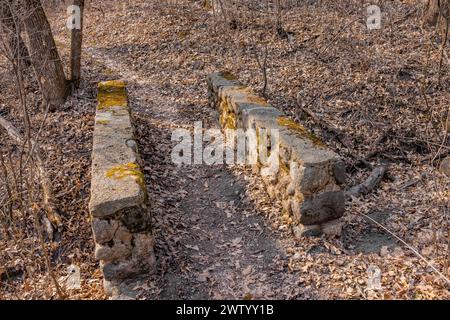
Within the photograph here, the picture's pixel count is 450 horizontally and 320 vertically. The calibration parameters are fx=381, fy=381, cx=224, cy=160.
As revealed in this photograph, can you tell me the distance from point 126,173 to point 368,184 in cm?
Result: 341

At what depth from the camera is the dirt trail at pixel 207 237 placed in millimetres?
3893

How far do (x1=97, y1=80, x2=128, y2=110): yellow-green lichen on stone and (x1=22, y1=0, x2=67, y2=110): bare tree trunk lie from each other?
97cm

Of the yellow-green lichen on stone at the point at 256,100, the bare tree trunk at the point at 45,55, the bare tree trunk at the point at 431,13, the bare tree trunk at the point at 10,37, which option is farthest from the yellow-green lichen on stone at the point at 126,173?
the bare tree trunk at the point at 431,13

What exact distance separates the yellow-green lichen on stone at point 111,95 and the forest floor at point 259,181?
0.57 meters

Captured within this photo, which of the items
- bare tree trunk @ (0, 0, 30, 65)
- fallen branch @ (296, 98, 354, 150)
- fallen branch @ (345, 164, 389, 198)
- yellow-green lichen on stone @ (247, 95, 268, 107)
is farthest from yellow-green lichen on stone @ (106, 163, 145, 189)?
fallen branch @ (296, 98, 354, 150)

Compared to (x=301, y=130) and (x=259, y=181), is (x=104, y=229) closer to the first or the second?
(x=259, y=181)

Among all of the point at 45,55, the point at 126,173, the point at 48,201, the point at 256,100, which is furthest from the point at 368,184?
the point at 45,55

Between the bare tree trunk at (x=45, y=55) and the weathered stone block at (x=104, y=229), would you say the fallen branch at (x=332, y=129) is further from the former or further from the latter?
the bare tree trunk at (x=45, y=55)

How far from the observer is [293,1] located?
13.3 m

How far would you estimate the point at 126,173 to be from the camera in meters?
4.20

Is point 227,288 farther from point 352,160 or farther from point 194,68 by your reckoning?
point 194,68

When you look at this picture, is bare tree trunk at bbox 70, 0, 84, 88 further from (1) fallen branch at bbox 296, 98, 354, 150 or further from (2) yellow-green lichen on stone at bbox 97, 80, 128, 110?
(1) fallen branch at bbox 296, 98, 354, 150

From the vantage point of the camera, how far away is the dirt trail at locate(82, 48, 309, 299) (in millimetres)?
3893
